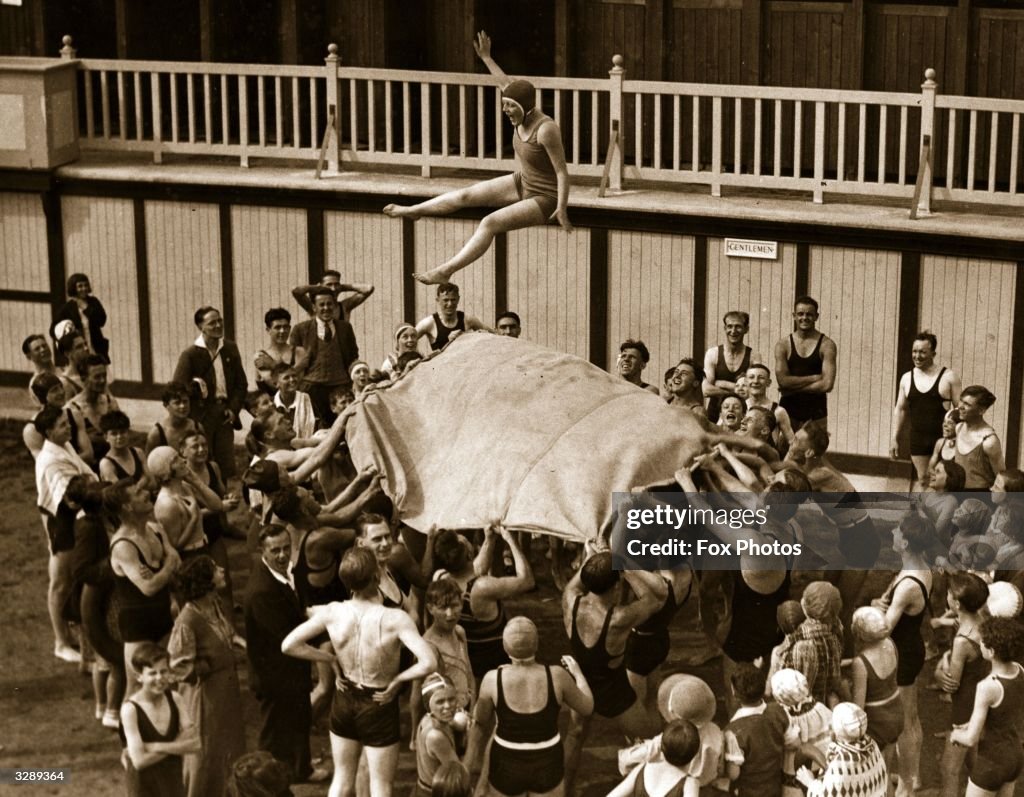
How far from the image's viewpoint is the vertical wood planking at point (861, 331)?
51.9 ft

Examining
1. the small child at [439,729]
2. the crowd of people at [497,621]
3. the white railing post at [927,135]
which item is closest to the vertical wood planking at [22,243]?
the crowd of people at [497,621]

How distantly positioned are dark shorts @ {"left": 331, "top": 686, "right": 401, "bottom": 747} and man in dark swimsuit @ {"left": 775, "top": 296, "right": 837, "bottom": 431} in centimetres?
543

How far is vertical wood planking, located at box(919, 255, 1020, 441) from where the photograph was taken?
50.5 ft

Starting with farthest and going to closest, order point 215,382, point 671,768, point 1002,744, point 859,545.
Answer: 1. point 215,382
2. point 859,545
3. point 1002,744
4. point 671,768

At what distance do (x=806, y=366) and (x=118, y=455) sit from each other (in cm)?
514

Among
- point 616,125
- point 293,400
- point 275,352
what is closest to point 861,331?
point 616,125

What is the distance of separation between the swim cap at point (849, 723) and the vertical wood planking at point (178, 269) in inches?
421

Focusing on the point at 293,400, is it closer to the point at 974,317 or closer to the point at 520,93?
the point at 520,93

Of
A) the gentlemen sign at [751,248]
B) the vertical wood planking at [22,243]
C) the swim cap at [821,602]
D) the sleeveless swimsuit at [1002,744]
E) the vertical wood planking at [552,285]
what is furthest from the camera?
the vertical wood planking at [22,243]

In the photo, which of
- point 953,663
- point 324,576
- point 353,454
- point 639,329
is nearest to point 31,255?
point 639,329

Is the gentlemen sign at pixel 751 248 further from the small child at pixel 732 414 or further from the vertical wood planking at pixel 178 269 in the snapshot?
the vertical wood planking at pixel 178 269

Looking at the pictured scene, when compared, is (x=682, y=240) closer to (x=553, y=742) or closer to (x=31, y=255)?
(x=31, y=255)

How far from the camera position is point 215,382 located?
14.4 metres


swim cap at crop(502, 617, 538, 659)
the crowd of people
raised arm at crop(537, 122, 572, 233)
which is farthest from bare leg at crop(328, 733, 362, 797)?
raised arm at crop(537, 122, 572, 233)
